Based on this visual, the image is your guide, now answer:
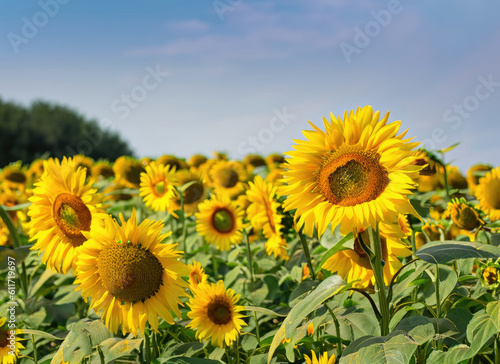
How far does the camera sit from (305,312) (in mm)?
1494

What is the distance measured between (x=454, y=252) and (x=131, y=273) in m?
1.07

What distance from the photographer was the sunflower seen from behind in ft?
11.0

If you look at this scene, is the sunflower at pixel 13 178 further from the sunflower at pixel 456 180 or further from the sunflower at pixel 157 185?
the sunflower at pixel 456 180

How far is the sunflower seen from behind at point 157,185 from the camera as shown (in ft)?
11.0

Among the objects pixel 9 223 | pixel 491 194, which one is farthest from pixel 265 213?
pixel 491 194

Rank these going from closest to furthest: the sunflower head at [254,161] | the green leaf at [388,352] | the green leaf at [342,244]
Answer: the green leaf at [388,352]
the green leaf at [342,244]
the sunflower head at [254,161]

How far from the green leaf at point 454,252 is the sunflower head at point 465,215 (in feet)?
3.47

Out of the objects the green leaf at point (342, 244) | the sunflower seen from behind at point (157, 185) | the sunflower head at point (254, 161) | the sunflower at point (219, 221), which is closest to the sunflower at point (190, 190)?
the sunflower seen from behind at point (157, 185)

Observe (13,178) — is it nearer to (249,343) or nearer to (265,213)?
(265,213)

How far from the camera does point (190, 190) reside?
3766 millimetres

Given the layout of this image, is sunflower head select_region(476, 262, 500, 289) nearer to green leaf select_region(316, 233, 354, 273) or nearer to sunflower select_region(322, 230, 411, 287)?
sunflower select_region(322, 230, 411, 287)

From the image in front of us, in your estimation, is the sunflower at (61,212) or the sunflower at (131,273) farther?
the sunflower at (61,212)

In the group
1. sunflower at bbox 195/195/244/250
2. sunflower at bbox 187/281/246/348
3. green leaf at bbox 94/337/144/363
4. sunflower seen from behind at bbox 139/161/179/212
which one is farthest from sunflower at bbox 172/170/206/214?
green leaf at bbox 94/337/144/363

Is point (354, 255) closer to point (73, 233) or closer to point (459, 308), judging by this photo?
point (459, 308)
